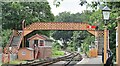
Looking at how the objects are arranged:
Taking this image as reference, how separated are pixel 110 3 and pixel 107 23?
2.78ft

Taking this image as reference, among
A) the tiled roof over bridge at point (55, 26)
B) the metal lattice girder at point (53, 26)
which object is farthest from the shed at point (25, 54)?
the tiled roof over bridge at point (55, 26)

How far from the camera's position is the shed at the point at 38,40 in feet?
44.9

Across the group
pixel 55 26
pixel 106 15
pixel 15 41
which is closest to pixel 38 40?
pixel 15 41

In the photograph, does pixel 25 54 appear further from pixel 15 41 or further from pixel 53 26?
pixel 53 26

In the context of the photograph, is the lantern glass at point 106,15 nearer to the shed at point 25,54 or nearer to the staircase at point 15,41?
the shed at point 25,54

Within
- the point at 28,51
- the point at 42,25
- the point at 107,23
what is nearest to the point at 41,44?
the point at 28,51

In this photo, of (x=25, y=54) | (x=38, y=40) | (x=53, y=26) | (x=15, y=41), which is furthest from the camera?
(x=38, y=40)

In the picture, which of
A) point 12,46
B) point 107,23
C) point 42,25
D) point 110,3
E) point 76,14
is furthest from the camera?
point 76,14

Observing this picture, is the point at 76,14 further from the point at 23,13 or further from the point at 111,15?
Answer: the point at 111,15

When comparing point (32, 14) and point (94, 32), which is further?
point (32, 14)

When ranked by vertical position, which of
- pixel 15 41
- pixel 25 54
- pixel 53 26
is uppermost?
pixel 53 26

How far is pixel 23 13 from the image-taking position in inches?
538

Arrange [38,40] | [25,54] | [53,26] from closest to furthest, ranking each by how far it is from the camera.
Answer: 1. [53,26]
2. [25,54]
3. [38,40]

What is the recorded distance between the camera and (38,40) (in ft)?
45.9
